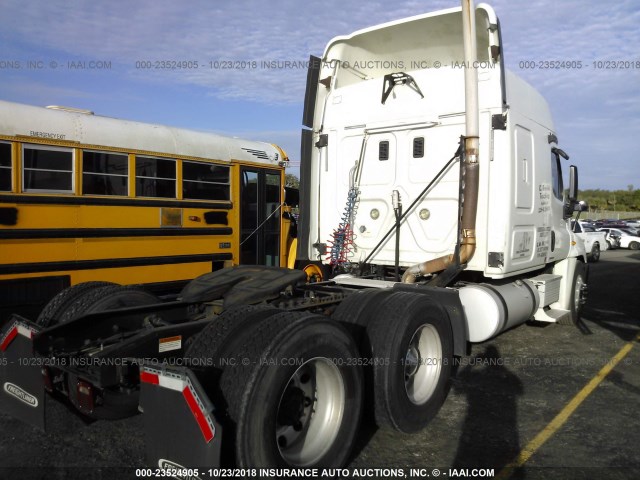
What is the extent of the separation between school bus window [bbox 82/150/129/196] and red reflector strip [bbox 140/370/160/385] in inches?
174

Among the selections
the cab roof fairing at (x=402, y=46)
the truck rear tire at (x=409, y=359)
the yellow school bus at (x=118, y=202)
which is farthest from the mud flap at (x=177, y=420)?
the cab roof fairing at (x=402, y=46)

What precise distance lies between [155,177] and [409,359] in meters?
4.55

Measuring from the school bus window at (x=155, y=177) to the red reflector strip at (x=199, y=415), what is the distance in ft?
16.2

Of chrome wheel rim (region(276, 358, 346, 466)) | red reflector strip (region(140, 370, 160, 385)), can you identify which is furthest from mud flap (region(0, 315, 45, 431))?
chrome wheel rim (region(276, 358, 346, 466))

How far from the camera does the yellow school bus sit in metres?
5.89

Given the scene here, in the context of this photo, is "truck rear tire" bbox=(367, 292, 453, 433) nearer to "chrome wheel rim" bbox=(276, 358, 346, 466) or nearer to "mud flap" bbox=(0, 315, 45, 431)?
"chrome wheel rim" bbox=(276, 358, 346, 466)

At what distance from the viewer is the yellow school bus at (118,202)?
5.89m

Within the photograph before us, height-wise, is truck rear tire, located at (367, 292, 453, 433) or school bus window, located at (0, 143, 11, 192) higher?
school bus window, located at (0, 143, 11, 192)

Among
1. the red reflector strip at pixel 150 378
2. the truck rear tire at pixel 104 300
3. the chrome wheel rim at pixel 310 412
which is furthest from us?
the truck rear tire at pixel 104 300

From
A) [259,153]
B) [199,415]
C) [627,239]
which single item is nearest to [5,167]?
[259,153]

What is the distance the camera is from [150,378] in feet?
8.67

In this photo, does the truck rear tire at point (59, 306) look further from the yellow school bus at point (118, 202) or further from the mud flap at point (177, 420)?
the yellow school bus at point (118, 202)

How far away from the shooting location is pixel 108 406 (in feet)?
11.4

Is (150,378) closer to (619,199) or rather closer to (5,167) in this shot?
(5,167)
